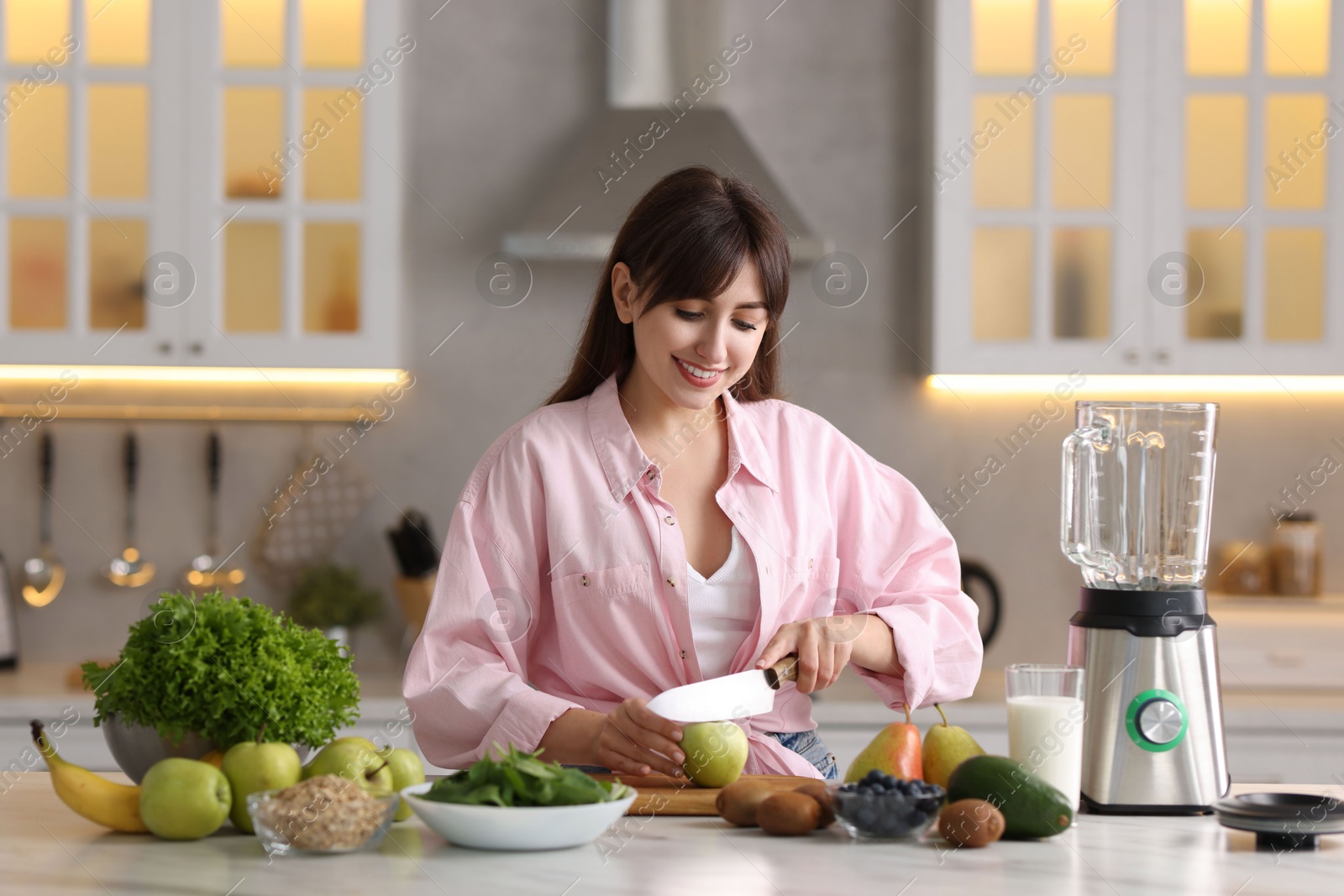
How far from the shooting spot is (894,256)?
3125 millimetres

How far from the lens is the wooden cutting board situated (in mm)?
1224

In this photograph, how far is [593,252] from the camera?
2742 millimetres

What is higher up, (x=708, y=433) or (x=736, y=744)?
(x=708, y=433)

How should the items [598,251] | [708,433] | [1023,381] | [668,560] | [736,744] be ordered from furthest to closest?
1. [1023,381]
2. [598,251]
3. [708,433]
4. [668,560]
5. [736,744]

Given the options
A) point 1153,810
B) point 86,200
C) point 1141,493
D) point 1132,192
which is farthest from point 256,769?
point 1132,192

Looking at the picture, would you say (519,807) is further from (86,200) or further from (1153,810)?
(86,200)

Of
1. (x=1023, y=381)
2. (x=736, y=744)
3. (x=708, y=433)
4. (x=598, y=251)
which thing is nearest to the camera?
(x=736, y=744)

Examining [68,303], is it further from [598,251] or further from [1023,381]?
[1023,381]

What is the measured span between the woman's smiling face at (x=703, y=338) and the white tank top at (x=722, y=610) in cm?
21

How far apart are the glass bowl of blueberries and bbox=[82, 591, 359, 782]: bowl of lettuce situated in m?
0.47

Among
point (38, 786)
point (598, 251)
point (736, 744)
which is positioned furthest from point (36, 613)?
point (736, 744)

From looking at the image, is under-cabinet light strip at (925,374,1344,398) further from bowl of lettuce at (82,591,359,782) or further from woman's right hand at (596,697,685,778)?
bowl of lettuce at (82,591,359,782)

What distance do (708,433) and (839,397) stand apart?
1.52m

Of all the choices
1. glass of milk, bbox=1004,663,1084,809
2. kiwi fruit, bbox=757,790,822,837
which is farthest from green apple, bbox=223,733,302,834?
glass of milk, bbox=1004,663,1084,809
